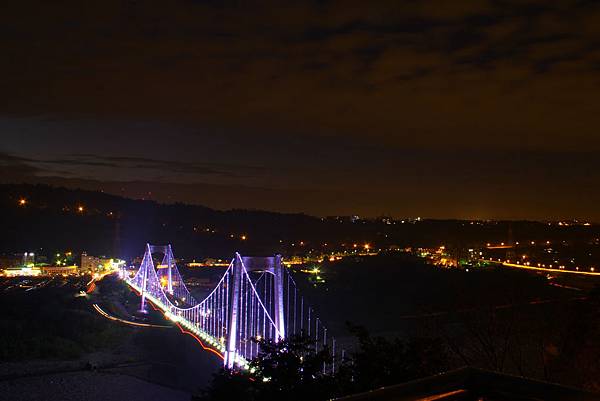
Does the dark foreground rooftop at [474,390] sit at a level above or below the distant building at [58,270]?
below

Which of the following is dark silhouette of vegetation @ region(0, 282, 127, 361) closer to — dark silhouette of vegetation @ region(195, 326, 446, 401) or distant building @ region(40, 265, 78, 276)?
distant building @ region(40, 265, 78, 276)

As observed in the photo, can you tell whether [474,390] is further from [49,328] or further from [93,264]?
[93,264]

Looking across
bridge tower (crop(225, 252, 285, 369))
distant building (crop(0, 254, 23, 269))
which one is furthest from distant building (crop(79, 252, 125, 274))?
bridge tower (crop(225, 252, 285, 369))

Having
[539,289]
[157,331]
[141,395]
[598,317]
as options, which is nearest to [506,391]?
[598,317]

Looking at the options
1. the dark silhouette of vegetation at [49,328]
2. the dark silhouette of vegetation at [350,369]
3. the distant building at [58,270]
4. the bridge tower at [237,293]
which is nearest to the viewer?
the dark silhouette of vegetation at [350,369]

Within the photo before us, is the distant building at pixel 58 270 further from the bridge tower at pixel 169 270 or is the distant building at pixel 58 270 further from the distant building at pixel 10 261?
the bridge tower at pixel 169 270

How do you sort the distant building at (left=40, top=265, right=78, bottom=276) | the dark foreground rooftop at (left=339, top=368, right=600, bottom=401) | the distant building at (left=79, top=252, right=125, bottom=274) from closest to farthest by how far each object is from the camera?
the dark foreground rooftop at (left=339, top=368, right=600, bottom=401) < the distant building at (left=40, top=265, right=78, bottom=276) < the distant building at (left=79, top=252, right=125, bottom=274)

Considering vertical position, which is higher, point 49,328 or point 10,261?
point 10,261

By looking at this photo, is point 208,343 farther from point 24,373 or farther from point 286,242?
point 286,242

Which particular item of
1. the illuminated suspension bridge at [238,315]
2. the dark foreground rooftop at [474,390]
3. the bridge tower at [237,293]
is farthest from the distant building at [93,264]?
the dark foreground rooftop at [474,390]

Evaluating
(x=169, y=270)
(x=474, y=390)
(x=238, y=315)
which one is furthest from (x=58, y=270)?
(x=474, y=390)

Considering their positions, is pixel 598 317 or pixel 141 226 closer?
pixel 598 317
